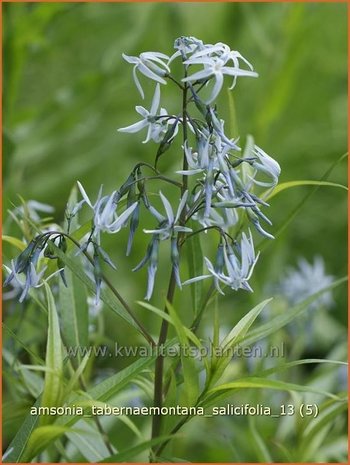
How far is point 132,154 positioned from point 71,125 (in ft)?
1.94

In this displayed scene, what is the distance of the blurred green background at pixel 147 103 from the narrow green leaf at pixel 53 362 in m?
0.79

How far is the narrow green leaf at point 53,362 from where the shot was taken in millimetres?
892

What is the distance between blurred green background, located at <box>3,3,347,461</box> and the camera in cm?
207

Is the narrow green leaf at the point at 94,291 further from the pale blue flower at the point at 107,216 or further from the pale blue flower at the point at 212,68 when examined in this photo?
the pale blue flower at the point at 212,68

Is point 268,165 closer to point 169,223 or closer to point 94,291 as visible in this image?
point 169,223

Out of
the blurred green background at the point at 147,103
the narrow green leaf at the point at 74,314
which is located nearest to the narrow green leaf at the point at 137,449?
the narrow green leaf at the point at 74,314

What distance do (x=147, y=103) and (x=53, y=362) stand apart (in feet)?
6.20

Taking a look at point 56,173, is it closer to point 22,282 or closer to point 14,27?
point 14,27

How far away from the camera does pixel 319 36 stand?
3055 mm

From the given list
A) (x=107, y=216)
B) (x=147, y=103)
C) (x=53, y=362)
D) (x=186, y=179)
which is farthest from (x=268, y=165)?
(x=147, y=103)

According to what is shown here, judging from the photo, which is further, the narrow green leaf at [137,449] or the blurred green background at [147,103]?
the blurred green background at [147,103]

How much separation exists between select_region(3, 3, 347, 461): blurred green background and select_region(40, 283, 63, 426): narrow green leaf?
791 millimetres

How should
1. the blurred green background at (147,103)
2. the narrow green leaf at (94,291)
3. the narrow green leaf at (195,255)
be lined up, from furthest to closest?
the blurred green background at (147,103)
the narrow green leaf at (195,255)
the narrow green leaf at (94,291)

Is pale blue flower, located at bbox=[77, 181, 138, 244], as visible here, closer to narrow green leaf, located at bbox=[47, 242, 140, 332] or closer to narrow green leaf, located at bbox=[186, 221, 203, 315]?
narrow green leaf, located at bbox=[47, 242, 140, 332]
